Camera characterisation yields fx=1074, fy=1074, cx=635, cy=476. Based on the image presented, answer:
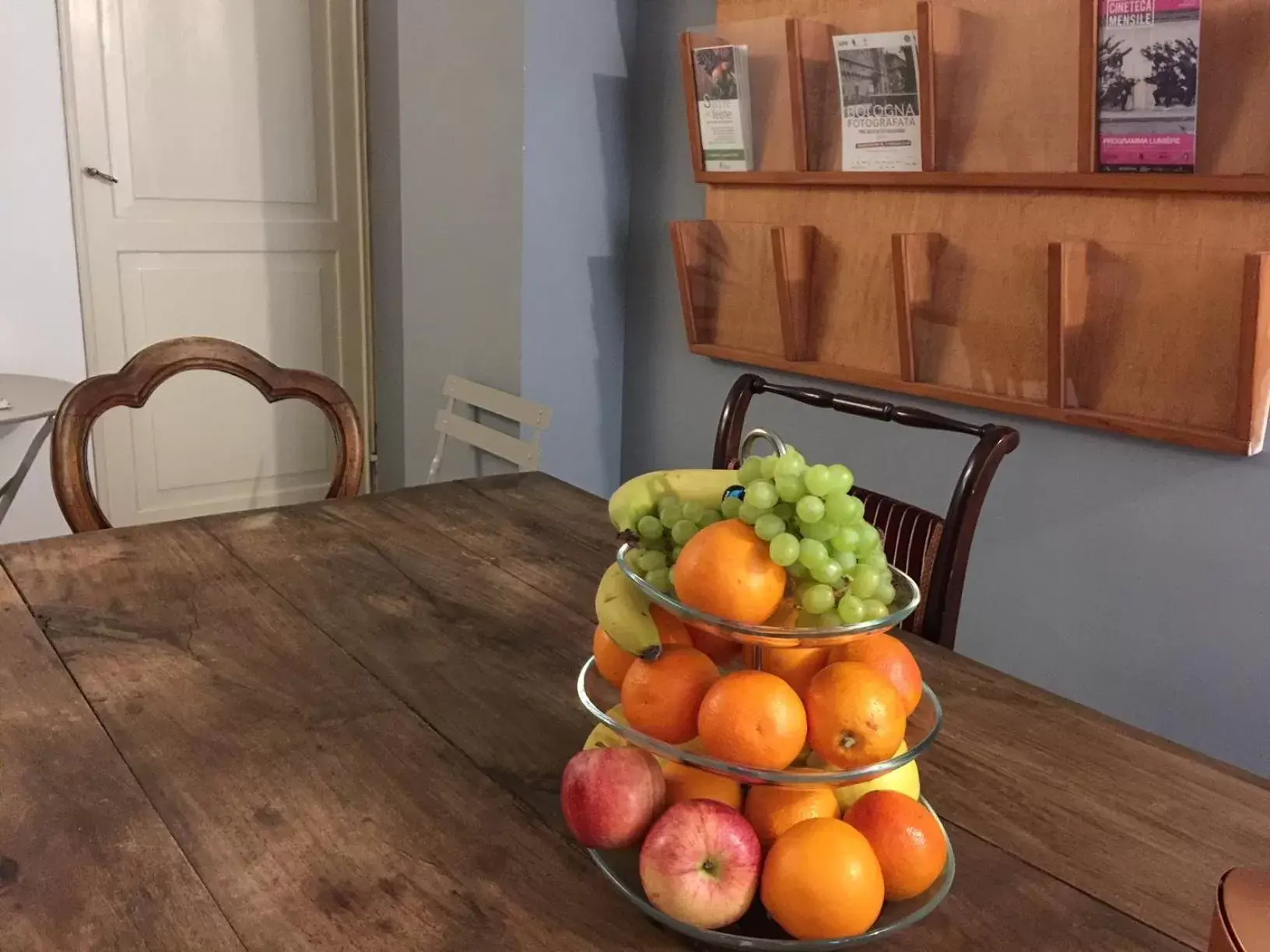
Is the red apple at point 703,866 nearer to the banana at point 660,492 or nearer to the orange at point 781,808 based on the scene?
the orange at point 781,808

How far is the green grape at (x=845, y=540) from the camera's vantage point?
0.73 metres

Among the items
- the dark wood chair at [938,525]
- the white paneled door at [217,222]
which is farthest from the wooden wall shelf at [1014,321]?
the white paneled door at [217,222]

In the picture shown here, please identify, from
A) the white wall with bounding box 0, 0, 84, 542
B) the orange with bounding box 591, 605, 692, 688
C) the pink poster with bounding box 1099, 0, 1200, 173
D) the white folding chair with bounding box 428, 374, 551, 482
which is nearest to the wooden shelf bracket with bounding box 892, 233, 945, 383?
the pink poster with bounding box 1099, 0, 1200, 173

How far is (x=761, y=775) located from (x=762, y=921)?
0.35 feet

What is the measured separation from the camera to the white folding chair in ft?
7.98

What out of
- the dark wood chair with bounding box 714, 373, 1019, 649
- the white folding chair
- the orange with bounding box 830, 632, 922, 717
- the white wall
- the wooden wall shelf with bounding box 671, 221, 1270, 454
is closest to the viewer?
the orange with bounding box 830, 632, 922, 717

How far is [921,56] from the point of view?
74.7 inches

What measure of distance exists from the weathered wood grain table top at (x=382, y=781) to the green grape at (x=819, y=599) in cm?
23

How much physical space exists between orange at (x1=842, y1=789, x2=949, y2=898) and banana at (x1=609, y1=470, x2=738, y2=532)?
0.25 meters

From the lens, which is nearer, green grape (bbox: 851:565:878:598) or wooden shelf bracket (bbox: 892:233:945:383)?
green grape (bbox: 851:565:878:598)

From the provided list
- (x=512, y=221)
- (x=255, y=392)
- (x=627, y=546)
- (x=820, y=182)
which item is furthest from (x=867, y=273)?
(x=255, y=392)

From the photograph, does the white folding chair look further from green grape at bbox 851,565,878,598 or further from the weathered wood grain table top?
green grape at bbox 851,565,878,598

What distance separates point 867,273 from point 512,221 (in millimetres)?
936

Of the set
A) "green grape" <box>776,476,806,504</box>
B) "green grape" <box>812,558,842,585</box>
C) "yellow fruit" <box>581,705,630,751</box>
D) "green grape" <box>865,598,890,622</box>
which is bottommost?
"yellow fruit" <box>581,705,630,751</box>
